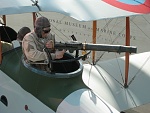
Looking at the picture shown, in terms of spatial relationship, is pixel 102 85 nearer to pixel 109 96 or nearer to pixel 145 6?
pixel 109 96

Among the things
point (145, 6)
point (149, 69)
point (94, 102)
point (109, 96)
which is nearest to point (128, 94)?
point (109, 96)

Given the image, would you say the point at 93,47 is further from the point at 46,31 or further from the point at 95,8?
the point at 95,8

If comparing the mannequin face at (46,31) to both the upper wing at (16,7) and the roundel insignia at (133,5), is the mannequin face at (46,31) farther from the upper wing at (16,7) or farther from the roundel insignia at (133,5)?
the roundel insignia at (133,5)

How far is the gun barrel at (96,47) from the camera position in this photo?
344 centimetres

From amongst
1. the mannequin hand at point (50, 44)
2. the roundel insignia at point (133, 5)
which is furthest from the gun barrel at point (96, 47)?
the roundel insignia at point (133, 5)

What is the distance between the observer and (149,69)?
609cm

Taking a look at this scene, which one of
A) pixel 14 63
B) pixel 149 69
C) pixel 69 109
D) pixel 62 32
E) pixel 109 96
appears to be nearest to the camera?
pixel 69 109

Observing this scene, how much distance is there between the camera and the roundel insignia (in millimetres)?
5039

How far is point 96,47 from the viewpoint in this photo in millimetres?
3711

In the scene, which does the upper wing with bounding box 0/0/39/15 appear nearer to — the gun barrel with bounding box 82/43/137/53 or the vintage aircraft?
the vintage aircraft

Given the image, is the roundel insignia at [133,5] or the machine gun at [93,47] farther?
the roundel insignia at [133,5]

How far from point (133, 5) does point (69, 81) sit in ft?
6.09

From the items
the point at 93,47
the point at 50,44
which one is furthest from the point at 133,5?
the point at 50,44

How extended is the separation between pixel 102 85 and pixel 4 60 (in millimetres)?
1553
